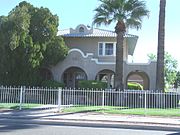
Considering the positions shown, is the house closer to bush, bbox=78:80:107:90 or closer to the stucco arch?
the stucco arch

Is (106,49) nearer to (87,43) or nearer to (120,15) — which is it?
(87,43)

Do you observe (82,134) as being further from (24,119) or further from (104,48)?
(104,48)

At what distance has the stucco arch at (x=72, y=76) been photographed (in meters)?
38.2

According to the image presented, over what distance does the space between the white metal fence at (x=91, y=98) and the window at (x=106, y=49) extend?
36.6 ft

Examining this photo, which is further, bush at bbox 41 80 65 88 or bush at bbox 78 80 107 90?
bush at bbox 41 80 65 88

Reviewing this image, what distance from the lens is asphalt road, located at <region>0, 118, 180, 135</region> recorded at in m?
13.3

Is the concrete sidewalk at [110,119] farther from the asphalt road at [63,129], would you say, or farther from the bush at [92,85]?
the bush at [92,85]

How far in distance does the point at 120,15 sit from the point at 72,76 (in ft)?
37.0

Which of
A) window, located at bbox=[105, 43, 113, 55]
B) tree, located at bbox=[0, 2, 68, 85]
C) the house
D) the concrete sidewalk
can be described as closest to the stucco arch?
the house

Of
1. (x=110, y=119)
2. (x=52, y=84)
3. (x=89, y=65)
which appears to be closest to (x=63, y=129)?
(x=110, y=119)

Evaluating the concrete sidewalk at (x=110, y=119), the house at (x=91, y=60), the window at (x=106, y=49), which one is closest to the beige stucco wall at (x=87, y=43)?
the house at (x=91, y=60)

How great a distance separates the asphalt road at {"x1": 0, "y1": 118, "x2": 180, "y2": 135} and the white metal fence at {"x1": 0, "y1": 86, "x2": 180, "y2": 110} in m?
7.85

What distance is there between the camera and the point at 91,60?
116 feet

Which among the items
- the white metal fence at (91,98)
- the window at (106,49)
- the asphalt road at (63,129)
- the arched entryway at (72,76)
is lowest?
the asphalt road at (63,129)
